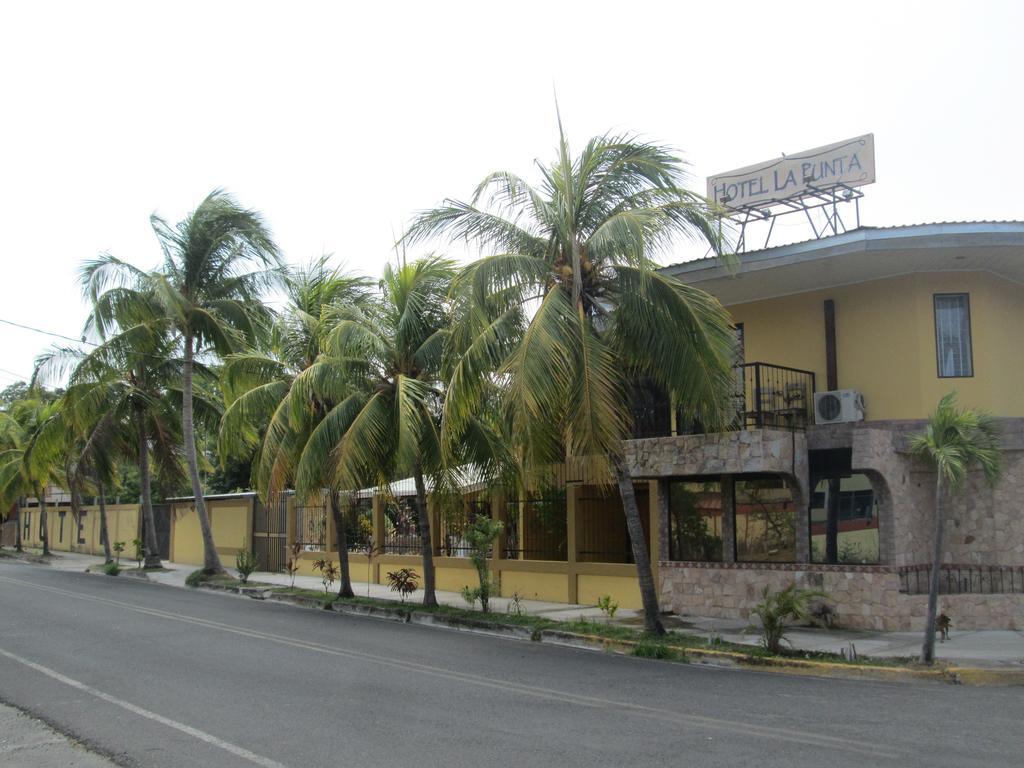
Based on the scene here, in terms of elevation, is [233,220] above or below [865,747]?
above

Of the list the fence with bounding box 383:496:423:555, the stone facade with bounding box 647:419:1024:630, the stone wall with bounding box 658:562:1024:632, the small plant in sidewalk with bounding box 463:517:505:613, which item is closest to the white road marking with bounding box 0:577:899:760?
the small plant in sidewalk with bounding box 463:517:505:613

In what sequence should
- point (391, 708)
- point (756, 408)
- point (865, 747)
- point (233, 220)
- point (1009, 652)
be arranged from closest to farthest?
point (865, 747), point (391, 708), point (1009, 652), point (756, 408), point (233, 220)

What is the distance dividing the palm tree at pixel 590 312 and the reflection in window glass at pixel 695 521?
11.1ft

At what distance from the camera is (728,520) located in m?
16.6

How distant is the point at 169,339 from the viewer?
26.0 meters

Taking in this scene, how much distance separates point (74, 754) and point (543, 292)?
8772 mm

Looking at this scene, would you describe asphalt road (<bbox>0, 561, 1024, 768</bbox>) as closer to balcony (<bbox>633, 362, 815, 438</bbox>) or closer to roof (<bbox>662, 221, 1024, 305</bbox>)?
balcony (<bbox>633, 362, 815, 438</bbox>)

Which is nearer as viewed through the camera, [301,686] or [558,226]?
[301,686]

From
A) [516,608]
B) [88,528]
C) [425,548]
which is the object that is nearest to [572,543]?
[516,608]

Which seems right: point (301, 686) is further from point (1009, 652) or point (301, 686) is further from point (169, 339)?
point (169, 339)

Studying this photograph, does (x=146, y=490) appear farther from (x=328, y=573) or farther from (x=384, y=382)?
(x=384, y=382)

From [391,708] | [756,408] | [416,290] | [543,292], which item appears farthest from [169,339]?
[391,708]

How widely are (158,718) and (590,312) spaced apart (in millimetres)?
8206

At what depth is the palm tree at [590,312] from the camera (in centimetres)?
1266
